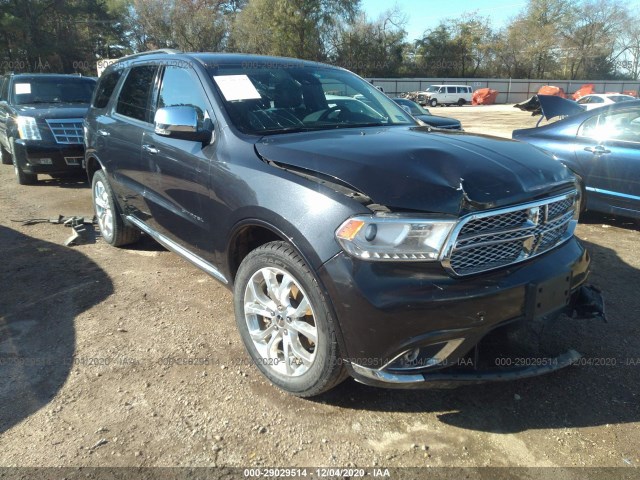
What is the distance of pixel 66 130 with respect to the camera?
814 centimetres

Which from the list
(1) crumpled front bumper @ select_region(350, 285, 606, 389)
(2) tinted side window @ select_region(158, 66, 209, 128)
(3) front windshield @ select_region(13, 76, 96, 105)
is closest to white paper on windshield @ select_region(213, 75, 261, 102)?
(2) tinted side window @ select_region(158, 66, 209, 128)

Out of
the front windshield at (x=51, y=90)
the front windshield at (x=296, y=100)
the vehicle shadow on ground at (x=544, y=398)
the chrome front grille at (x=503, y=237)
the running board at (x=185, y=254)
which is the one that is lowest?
the vehicle shadow on ground at (x=544, y=398)

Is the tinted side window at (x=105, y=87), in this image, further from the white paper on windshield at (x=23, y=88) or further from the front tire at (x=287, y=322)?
the white paper on windshield at (x=23, y=88)

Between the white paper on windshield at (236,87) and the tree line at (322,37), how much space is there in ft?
145

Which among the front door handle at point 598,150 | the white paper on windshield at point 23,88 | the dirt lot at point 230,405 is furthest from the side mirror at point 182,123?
the white paper on windshield at point 23,88

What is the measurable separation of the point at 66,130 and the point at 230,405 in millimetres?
7114

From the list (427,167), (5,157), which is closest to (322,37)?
(5,157)

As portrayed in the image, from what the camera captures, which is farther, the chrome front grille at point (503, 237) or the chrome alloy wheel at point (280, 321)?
the chrome alloy wheel at point (280, 321)

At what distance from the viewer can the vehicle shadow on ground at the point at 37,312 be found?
9.33 feet

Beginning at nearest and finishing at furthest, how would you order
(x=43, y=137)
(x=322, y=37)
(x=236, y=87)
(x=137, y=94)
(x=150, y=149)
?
1. (x=236, y=87)
2. (x=150, y=149)
3. (x=137, y=94)
4. (x=43, y=137)
5. (x=322, y=37)

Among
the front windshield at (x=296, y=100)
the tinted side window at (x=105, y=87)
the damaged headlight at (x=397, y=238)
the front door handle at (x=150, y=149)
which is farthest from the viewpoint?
the tinted side window at (x=105, y=87)

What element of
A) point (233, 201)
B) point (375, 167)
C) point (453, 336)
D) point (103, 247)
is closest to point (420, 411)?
point (453, 336)

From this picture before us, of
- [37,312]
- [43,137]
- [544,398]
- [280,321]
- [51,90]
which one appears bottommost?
[544,398]

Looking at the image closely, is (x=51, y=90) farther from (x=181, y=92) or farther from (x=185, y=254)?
(x=185, y=254)
